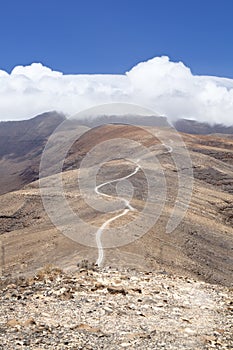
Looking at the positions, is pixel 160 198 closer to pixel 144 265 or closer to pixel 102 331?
pixel 144 265

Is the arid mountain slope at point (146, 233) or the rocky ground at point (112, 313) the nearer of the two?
the rocky ground at point (112, 313)

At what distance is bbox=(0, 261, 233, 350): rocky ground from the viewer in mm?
11406

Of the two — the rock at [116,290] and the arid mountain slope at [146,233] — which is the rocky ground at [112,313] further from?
the arid mountain slope at [146,233]

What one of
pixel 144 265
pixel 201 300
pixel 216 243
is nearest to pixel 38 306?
pixel 201 300

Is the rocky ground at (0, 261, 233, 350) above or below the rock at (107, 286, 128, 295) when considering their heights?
below

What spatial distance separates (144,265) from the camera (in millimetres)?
29297

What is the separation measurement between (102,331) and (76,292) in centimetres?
329

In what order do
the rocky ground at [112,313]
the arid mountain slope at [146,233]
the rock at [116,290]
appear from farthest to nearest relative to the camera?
the arid mountain slope at [146,233], the rock at [116,290], the rocky ground at [112,313]

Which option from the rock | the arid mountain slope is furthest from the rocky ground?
the arid mountain slope

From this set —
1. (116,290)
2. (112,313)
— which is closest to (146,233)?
(116,290)

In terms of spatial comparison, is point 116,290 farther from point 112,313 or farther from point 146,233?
point 146,233

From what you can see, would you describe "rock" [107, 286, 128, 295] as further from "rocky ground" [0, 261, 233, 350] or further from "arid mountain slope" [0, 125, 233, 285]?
"arid mountain slope" [0, 125, 233, 285]

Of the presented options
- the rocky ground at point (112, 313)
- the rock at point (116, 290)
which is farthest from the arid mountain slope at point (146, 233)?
the rock at point (116, 290)

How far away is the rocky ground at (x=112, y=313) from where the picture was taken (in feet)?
37.4
